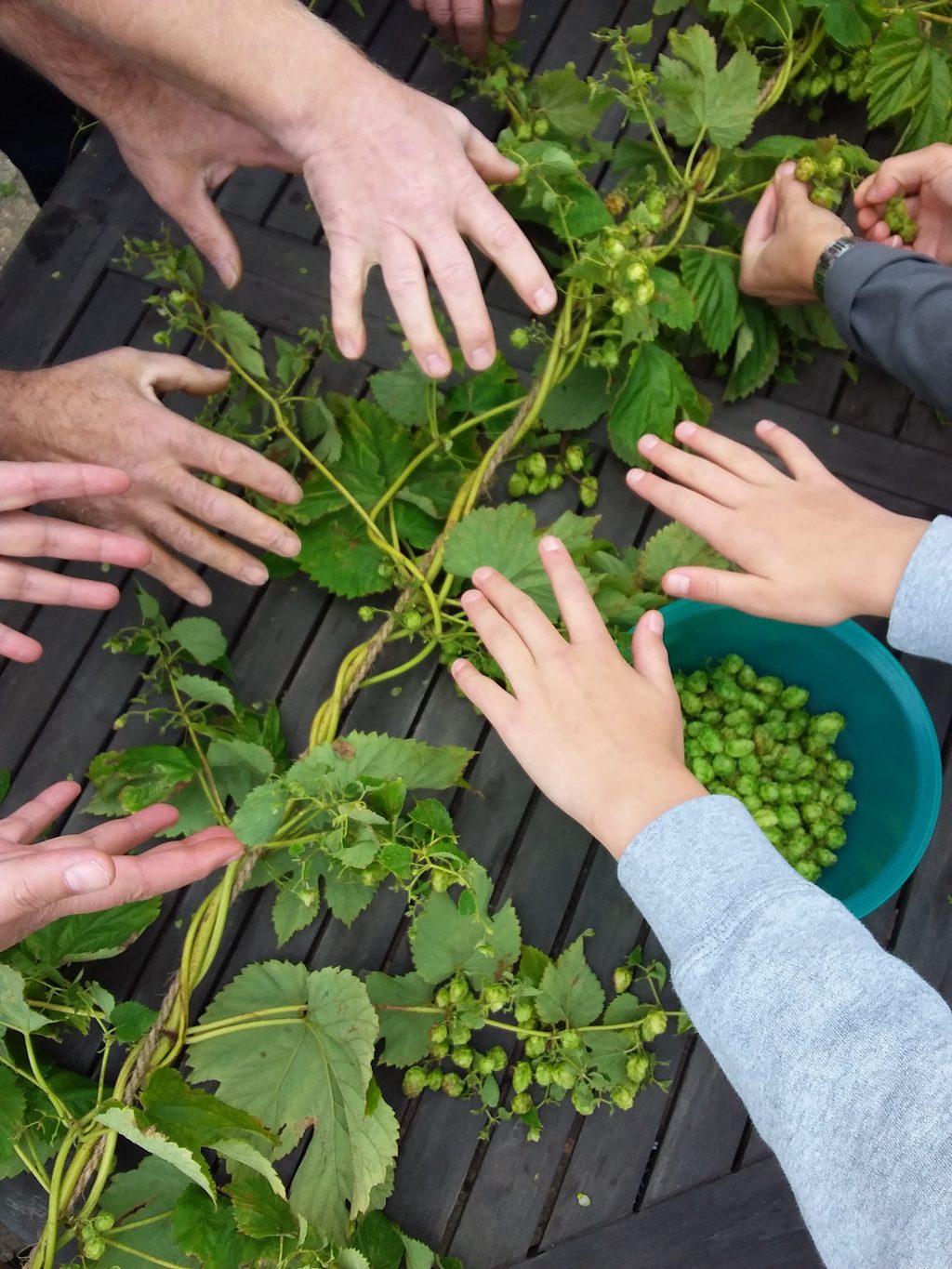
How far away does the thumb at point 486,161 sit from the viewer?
2.56 ft

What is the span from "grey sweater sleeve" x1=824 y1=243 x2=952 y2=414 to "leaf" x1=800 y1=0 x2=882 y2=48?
0.30m

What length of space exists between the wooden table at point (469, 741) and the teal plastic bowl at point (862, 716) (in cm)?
10

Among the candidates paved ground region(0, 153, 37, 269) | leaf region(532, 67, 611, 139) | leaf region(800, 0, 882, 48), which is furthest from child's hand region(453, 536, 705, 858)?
paved ground region(0, 153, 37, 269)

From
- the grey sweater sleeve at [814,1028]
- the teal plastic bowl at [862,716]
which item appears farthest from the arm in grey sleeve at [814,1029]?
the teal plastic bowl at [862,716]

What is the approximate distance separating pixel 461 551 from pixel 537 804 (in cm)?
31

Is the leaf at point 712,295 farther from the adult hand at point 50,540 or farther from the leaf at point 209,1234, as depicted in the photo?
the leaf at point 209,1234

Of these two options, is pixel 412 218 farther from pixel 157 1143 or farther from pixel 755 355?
pixel 157 1143

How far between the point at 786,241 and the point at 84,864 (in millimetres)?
917

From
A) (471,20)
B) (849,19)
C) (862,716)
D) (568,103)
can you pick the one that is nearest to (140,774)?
(862,716)

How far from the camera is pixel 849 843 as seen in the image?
0.97m

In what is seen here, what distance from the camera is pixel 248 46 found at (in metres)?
0.72

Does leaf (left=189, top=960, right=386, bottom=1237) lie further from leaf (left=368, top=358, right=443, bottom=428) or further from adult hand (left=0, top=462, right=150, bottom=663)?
leaf (left=368, top=358, right=443, bottom=428)

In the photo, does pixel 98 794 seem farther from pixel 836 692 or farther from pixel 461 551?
pixel 836 692

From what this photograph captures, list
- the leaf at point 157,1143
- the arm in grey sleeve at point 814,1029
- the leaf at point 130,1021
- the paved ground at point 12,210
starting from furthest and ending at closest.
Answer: the paved ground at point 12,210, the leaf at point 130,1021, the leaf at point 157,1143, the arm in grey sleeve at point 814,1029
